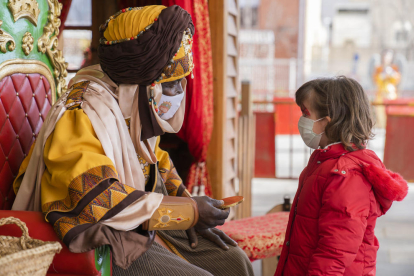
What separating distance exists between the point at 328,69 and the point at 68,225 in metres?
19.1

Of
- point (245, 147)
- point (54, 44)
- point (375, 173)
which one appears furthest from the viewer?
point (245, 147)

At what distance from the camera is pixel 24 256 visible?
1.08m

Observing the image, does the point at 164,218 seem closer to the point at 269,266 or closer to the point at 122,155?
the point at 122,155

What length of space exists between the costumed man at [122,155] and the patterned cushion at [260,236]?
34cm

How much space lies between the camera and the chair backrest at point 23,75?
1.75m

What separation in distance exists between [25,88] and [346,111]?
133cm

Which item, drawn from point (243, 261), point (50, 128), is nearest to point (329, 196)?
point (243, 261)

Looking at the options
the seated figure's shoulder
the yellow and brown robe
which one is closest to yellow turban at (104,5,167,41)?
the seated figure's shoulder

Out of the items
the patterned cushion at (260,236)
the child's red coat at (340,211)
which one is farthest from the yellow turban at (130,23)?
the patterned cushion at (260,236)

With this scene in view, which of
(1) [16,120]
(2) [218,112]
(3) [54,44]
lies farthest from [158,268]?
(2) [218,112]

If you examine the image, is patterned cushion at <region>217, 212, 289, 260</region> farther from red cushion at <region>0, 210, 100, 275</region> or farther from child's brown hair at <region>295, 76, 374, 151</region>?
red cushion at <region>0, 210, 100, 275</region>

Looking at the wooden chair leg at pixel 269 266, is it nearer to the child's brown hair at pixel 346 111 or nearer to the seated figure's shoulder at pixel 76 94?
the child's brown hair at pixel 346 111

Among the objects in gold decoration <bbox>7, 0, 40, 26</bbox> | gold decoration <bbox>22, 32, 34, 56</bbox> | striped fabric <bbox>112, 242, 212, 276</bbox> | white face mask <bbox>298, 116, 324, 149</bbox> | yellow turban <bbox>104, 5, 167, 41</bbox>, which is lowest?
striped fabric <bbox>112, 242, 212, 276</bbox>

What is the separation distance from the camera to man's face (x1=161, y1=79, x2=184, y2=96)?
1.71m
